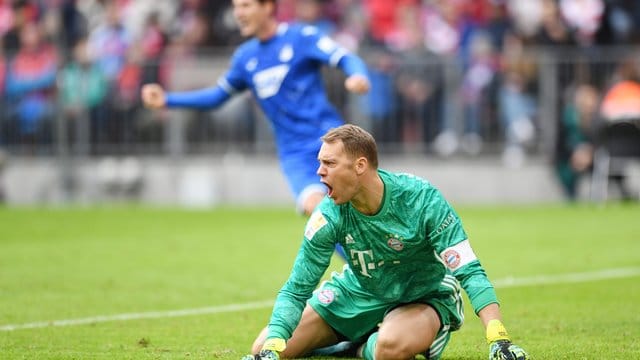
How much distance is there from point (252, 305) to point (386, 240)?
4002 mm

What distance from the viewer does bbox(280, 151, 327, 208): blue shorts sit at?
38.4 ft

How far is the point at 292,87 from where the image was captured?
12.3 metres

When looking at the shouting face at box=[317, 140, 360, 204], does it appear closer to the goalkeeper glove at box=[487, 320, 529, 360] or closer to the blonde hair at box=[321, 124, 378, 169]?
the blonde hair at box=[321, 124, 378, 169]

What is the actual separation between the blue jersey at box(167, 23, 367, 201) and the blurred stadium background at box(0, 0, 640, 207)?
12.2 metres

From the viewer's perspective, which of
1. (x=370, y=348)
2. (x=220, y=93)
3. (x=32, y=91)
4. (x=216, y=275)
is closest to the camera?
(x=370, y=348)

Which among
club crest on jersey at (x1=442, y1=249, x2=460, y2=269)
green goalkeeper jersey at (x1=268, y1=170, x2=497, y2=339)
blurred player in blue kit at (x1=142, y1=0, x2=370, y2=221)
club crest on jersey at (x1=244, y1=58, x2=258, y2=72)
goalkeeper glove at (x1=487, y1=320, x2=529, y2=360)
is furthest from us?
club crest on jersey at (x1=244, y1=58, x2=258, y2=72)

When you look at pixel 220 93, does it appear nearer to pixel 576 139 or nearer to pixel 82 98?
pixel 576 139

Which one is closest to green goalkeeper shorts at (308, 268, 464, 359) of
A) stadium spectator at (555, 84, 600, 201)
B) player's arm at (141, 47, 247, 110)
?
player's arm at (141, 47, 247, 110)

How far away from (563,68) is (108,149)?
877cm

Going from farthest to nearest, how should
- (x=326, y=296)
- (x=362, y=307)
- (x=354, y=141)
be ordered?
(x=326, y=296) → (x=362, y=307) → (x=354, y=141)

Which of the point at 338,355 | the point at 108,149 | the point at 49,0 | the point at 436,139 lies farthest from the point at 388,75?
the point at 338,355

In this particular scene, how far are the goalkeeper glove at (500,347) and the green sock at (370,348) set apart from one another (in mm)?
1115

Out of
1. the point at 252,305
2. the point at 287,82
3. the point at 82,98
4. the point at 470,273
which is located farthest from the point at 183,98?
the point at 82,98

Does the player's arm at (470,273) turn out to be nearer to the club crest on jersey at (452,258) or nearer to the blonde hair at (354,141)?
the club crest on jersey at (452,258)
